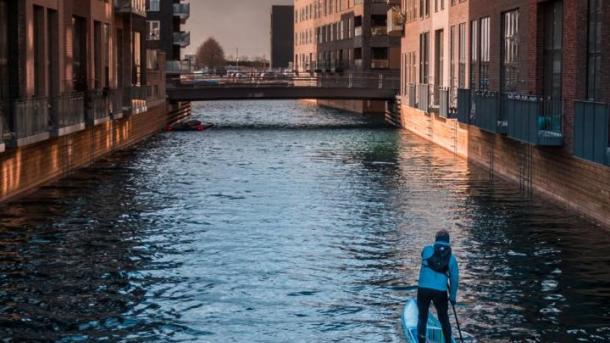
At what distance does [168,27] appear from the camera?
111250 millimetres

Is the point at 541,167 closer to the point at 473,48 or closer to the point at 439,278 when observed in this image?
the point at 473,48

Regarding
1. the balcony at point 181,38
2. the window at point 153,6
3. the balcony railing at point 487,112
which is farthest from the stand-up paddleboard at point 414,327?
the balcony at point 181,38

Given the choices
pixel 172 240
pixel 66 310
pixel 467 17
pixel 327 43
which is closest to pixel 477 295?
pixel 66 310

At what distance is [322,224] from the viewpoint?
98.6ft

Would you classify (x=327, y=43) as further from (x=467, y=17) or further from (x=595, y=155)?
(x=595, y=155)

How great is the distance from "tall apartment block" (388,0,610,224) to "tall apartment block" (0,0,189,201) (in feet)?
47.3

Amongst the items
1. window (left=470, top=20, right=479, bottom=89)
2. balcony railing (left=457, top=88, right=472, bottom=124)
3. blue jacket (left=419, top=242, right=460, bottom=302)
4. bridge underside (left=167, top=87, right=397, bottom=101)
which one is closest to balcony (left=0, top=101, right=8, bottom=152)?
blue jacket (left=419, top=242, right=460, bottom=302)

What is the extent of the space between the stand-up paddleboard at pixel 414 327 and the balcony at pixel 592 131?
919 cm

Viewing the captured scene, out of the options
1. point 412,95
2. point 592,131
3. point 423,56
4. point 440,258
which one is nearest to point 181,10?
point 412,95

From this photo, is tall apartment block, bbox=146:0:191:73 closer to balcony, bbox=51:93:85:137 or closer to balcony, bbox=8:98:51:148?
balcony, bbox=51:93:85:137

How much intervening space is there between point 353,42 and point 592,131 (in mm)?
90564

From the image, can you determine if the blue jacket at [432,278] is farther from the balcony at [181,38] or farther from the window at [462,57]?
the balcony at [181,38]

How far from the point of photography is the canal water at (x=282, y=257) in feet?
61.0

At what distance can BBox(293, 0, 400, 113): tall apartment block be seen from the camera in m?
110
